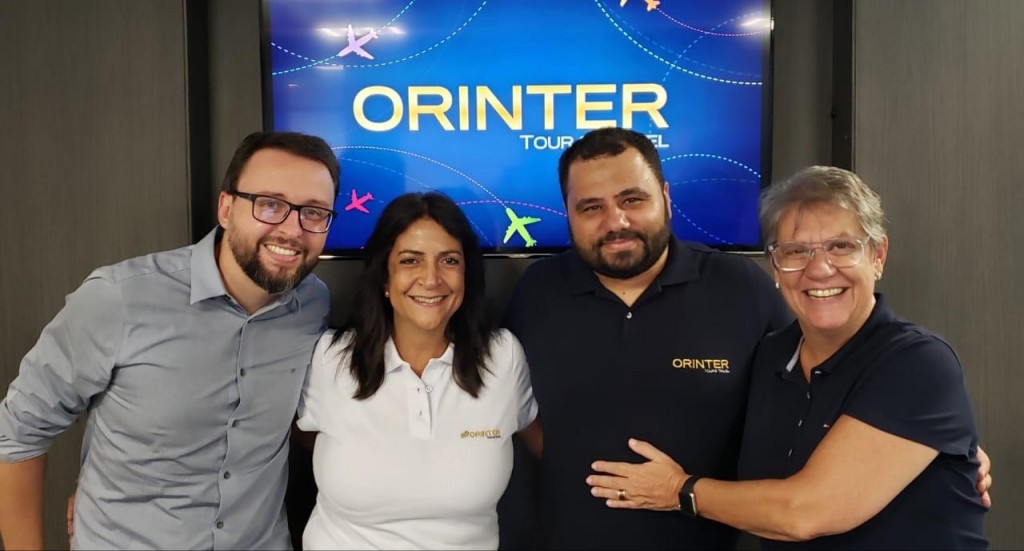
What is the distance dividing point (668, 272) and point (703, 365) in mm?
290

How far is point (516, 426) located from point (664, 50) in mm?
1460

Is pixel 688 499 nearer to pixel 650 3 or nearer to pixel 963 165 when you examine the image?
pixel 963 165

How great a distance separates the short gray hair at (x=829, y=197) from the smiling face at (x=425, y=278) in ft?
2.82

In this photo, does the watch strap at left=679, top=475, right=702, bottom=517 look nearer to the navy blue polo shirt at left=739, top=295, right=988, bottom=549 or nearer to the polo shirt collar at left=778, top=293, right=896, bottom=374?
the navy blue polo shirt at left=739, top=295, right=988, bottom=549

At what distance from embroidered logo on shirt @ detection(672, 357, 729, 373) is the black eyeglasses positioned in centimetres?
110

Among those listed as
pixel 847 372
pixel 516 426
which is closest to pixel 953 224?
pixel 847 372

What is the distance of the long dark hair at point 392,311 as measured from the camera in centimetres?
184

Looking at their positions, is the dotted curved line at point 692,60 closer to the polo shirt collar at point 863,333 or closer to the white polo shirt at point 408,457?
the polo shirt collar at point 863,333

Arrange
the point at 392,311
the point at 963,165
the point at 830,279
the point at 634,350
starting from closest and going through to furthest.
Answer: the point at 830,279 < the point at 634,350 < the point at 392,311 < the point at 963,165

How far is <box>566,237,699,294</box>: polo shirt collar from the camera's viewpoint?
6.26 feet

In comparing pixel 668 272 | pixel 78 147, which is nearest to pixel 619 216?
pixel 668 272

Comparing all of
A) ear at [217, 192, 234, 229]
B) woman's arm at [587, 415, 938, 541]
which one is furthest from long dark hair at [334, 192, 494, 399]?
woman's arm at [587, 415, 938, 541]

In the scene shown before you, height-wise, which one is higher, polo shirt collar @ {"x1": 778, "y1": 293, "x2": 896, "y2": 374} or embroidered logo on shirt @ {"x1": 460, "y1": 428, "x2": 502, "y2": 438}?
polo shirt collar @ {"x1": 778, "y1": 293, "x2": 896, "y2": 374}

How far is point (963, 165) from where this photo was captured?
2285 millimetres
